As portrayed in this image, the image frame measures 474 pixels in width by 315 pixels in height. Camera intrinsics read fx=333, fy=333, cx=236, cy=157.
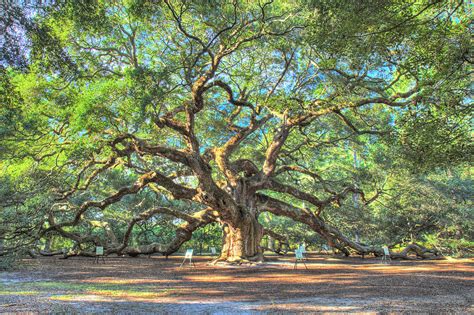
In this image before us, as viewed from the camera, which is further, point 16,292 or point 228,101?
point 228,101

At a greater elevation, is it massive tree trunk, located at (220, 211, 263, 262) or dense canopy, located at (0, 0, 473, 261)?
dense canopy, located at (0, 0, 473, 261)

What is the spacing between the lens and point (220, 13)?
8445 millimetres

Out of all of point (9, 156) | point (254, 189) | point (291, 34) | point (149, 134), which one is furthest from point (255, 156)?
point (9, 156)

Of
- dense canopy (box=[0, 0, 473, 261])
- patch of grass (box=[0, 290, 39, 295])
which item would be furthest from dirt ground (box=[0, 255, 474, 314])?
dense canopy (box=[0, 0, 473, 261])

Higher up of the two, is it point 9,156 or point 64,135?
point 64,135

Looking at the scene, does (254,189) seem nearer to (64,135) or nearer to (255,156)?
(255,156)

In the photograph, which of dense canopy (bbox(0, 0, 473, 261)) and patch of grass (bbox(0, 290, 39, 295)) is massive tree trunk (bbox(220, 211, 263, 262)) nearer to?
dense canopy (bbox(0, 0, 473, 261))

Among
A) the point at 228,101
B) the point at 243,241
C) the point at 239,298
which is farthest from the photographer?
the point at 228,101

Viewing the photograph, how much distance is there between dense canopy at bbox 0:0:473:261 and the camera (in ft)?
17.9

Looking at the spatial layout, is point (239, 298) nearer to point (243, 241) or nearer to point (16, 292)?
point (16, 292)

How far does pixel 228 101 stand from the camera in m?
11.7

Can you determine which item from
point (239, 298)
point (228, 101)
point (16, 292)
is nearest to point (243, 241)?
point (228, 101)

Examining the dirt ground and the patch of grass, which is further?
the patch of grass

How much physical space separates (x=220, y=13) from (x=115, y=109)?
12.0 ft
